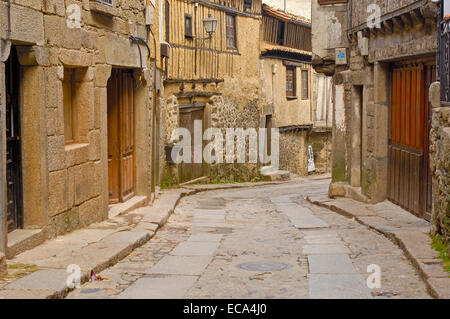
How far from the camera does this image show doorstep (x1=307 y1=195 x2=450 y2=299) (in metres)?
5.08

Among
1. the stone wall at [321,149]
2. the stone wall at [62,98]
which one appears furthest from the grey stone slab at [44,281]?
the stone wall at [321,149]

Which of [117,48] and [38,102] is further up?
[117,48]

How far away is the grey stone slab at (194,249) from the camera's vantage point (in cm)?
674

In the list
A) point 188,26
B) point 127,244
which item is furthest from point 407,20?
point 188,26

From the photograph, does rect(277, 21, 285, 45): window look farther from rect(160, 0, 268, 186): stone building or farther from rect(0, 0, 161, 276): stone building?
rect(0, 0, 161, 276): stone building

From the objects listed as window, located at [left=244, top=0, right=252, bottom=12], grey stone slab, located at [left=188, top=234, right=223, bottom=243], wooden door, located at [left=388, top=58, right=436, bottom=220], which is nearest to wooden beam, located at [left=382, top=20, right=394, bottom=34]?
wooden door, located at [left=388, top=58, right=436, bottom=220]

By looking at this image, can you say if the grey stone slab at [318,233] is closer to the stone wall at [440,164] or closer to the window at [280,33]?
the stone wall at [440,164]

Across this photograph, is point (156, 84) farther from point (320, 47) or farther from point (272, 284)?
point (272, 284)

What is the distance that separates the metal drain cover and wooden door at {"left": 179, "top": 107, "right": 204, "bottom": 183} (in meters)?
10.1

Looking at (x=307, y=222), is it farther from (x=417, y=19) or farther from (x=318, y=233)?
(x=417, y=19)

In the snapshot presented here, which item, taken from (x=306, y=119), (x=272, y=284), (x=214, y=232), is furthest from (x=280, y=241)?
(x=306, y=119)

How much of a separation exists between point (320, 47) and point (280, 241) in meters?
5.86

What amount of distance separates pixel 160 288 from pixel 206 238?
2.63 m

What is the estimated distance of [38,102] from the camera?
6.30 metres
